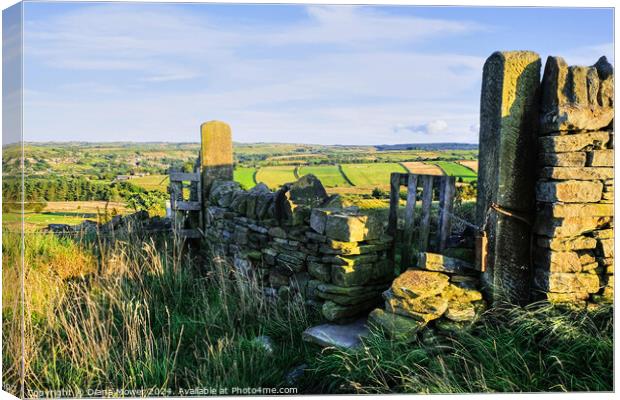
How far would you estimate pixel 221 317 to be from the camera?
20.0ft

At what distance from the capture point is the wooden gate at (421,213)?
5363 millimetres

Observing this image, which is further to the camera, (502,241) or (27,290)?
(27,290)

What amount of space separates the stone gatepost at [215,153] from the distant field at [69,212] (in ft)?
6.34

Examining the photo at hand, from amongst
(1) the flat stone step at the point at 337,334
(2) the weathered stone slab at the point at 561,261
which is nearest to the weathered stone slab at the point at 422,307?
(1) the flat stone step at the point at 337,334

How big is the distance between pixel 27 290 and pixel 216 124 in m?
3.74

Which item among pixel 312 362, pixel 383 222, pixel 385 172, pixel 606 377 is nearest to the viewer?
pixel 606 377

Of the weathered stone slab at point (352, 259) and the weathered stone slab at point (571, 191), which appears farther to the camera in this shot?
the weathered stone slab at point (352, 259)

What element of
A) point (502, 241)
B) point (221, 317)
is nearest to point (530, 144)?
point (502, 241)

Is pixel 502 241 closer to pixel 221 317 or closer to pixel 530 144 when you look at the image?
pixel 530 144

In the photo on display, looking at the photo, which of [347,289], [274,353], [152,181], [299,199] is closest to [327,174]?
[299,199]

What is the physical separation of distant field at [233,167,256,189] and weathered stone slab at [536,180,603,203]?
15.3 feet

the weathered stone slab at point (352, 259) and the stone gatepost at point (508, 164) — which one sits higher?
the stone gatepost at point (508, 164)

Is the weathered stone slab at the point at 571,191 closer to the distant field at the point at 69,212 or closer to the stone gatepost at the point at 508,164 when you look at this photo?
the stone gatepost at the point at 508,164

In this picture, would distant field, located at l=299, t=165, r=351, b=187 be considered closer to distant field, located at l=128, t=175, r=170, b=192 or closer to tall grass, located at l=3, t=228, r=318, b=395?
tall grass, located at l=3, t=228, r=318, b=395
